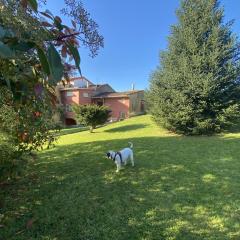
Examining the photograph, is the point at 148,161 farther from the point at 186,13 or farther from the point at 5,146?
the point at 186,13

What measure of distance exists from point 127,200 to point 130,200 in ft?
0.17

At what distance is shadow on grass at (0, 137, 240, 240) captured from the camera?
379cm

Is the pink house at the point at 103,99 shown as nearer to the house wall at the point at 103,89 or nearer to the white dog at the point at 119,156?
the house wall at the point at 103,89

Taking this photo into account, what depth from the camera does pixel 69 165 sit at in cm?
738

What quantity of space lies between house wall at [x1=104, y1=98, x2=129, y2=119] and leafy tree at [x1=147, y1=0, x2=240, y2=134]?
54.4 feet

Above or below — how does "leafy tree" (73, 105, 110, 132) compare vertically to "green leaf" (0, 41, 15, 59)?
above

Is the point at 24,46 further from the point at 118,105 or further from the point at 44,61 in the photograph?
the point at 118,105

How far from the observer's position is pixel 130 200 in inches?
189

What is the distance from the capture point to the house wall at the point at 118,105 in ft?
99.2

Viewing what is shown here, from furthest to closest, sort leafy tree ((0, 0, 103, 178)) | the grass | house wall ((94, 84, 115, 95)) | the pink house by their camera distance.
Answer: house wall ((94, 84, 115, 95))
the pink house
the grass
leafy tree ((0, 0, 103, 178))

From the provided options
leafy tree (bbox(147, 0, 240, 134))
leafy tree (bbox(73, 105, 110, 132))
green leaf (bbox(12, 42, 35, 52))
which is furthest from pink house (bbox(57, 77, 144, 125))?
green leaf (bbox(12, 42, 35, 52))

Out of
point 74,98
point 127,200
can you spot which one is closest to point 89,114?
point 127,200

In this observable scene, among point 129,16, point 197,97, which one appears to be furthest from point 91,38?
point 197,97

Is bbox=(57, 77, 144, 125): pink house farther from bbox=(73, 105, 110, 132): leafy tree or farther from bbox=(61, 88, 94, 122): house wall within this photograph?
bbox=(73, 105, 110, 132): leafy tree
